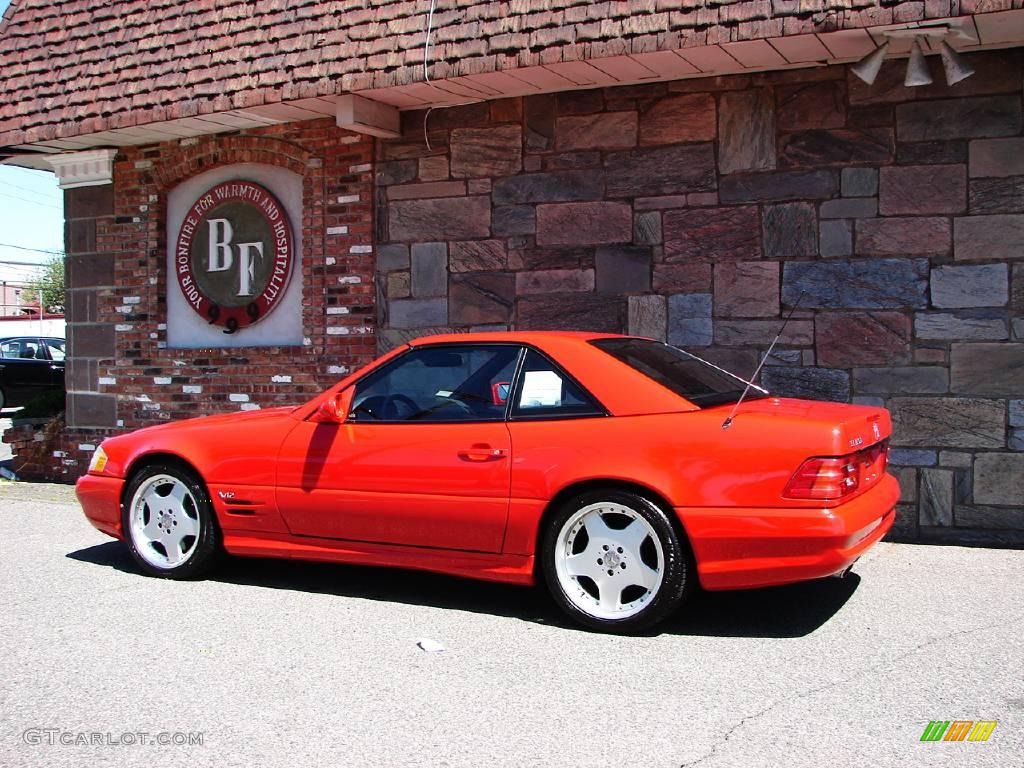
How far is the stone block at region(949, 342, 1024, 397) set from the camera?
7.03 m

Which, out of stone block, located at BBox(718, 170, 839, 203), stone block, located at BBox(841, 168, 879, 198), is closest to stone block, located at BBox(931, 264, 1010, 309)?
stone block, located at BBox(841, 168, 879, 198)

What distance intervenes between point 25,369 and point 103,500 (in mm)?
16681

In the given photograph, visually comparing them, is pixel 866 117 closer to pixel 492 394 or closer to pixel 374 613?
pixel 492 394

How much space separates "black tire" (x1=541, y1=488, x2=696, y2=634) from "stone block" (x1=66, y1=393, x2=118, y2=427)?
23.1 ft

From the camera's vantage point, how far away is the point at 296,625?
5.04m

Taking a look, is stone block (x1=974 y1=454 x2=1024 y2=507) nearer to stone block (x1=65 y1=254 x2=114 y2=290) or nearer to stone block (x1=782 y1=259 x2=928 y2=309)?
stone block (x1=782 y1=259 x2=928 y2=309)

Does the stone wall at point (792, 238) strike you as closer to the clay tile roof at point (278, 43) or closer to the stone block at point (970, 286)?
the stone block at point (970, 286)

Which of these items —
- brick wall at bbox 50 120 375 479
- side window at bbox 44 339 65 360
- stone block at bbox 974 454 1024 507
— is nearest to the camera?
stone block at bbox 974 454 1024 507

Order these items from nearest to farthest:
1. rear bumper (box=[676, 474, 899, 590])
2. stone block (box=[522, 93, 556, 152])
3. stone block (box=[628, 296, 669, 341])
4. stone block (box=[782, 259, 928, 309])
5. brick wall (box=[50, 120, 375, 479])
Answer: rear bumper (box=[676, 474, 899, 590]), stone block (box=[782, 259, 928, 309]), stone block (box=[628, 296, 669, 341]), stone block (box=[522, 93, 556, 152]), brick wall (box=[50, 120, 375, 479])

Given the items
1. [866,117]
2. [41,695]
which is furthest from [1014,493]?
[41,695]

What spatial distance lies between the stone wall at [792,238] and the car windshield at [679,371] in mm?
2003

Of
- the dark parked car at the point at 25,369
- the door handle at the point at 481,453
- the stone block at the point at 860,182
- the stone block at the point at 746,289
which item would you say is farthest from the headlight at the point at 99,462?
the dark parked car at the point at 25,369

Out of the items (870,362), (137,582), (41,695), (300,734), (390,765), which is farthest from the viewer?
(870,362)

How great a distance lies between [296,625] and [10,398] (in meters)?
18.3
